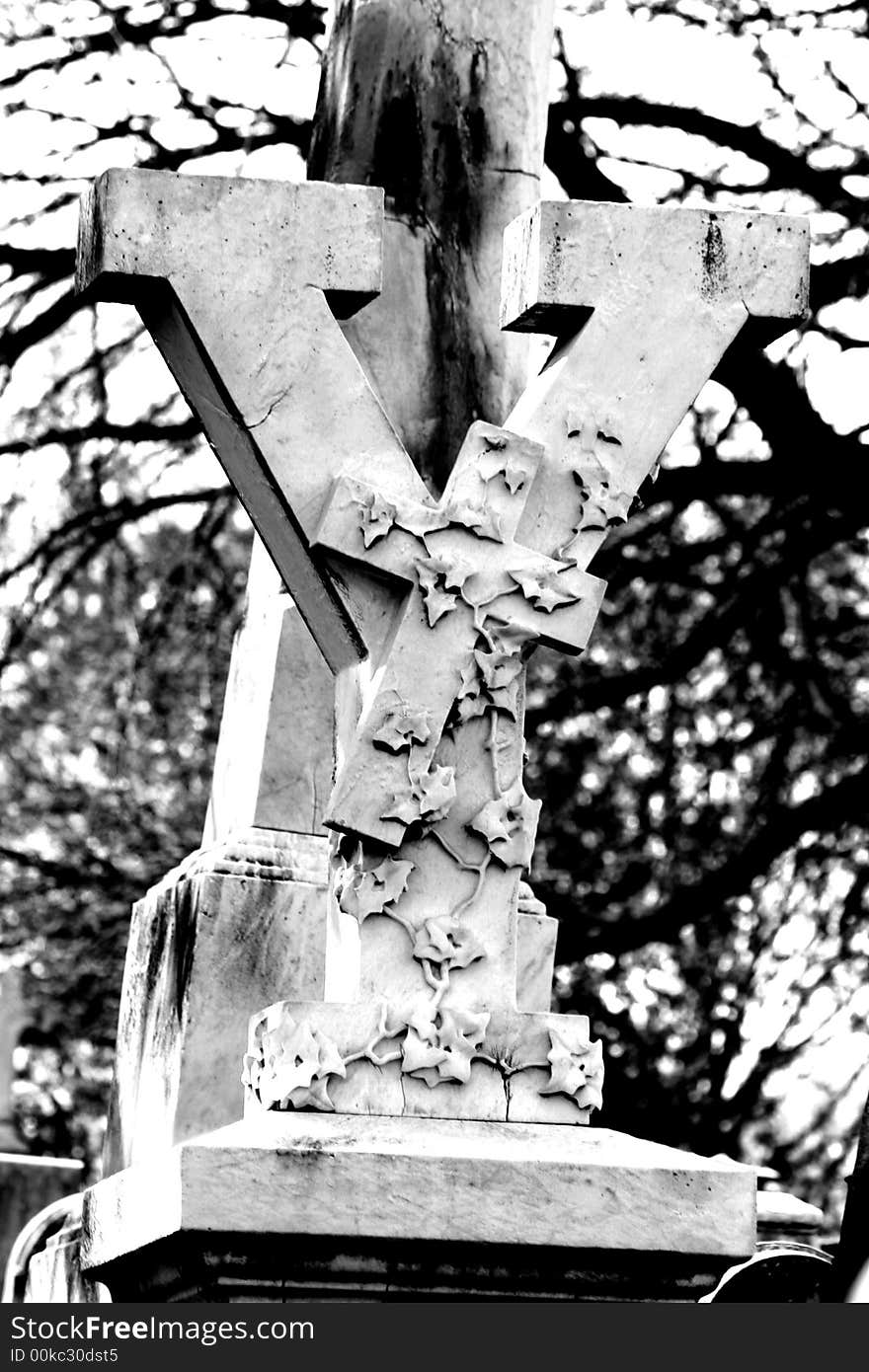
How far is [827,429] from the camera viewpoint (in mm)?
7516

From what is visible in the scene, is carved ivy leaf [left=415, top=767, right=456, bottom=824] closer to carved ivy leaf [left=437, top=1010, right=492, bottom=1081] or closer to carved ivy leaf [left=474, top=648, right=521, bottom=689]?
carved ivy leaf [left=474, top=648, right=521, bottom=689]

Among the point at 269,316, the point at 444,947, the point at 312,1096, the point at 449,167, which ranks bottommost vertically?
the point at 312,1096

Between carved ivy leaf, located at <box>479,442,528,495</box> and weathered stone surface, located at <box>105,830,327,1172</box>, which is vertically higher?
carved ivy leaf, located at <box>479,442,528,495</box>

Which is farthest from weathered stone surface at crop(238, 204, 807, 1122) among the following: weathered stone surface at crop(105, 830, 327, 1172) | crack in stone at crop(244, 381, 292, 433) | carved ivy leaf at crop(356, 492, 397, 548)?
weathered stone surface at crop(105, 830, 327, 1172)

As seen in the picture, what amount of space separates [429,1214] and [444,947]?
0.37 meters

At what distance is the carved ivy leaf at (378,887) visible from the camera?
10.6ft

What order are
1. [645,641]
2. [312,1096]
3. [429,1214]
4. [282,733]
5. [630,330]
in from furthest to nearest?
[645,641] < [282,733] < [630,330] < [312,1096] < [429,1214]

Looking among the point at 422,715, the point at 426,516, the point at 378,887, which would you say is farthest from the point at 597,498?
the point at 378,887

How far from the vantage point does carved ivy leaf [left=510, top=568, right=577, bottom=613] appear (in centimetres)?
333

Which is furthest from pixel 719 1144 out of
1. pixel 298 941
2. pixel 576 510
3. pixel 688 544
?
pixel 576 510

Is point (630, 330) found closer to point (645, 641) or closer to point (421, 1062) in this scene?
point (421, 1062)

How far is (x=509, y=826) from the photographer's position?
10.8 ft
